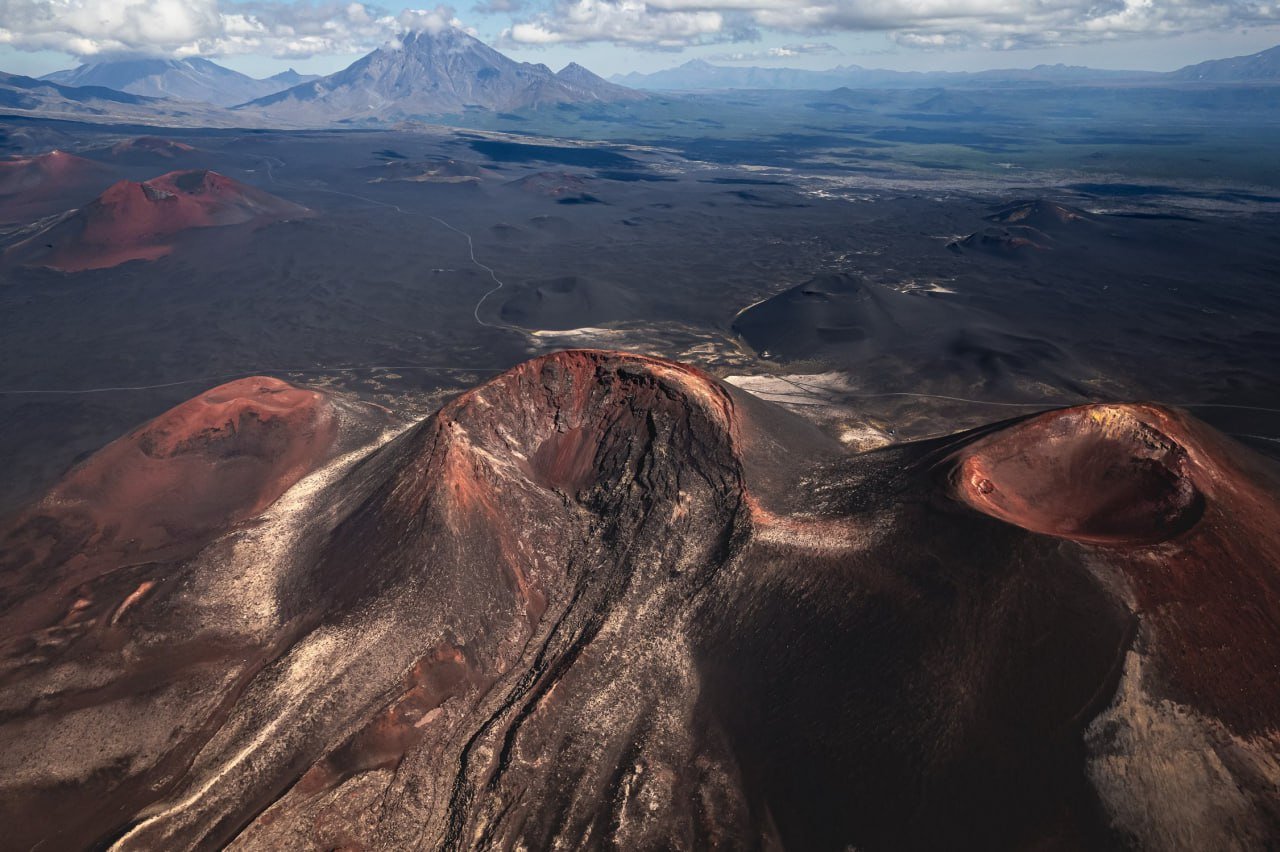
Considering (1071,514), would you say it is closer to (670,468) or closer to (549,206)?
(670,468)

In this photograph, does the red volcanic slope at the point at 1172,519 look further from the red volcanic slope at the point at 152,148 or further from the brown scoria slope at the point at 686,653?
the red volcanic slope at the point at 152,148

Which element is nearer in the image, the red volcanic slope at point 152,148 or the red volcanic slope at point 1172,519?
the red volcanic slope at point 1172,519

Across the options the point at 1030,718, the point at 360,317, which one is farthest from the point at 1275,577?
the point at 360,317

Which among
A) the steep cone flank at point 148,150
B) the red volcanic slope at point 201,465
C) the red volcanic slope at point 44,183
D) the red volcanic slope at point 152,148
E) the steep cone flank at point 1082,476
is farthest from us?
the red volcanic slope at point 152,148

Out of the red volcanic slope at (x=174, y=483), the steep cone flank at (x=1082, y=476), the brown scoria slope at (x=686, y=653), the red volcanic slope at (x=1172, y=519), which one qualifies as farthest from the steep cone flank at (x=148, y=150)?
the red volcanic slope at (x=1172, y=519)

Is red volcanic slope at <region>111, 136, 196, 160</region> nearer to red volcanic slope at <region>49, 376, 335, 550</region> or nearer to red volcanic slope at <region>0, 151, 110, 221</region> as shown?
red volcanic slope at <region>0, 151, 110, 221</region>

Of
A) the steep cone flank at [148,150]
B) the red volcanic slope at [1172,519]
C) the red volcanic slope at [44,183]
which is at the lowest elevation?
the red volcanic slope at [44,183]

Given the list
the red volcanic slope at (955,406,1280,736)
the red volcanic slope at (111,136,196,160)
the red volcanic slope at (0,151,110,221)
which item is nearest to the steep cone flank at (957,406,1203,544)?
the red volcanic slope at (955,406,1280,736)

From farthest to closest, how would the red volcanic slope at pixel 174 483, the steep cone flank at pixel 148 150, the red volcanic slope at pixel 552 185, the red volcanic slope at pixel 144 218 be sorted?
the steep cone flank at pixel 148 150 < the red volcanic slope at pixel 552 185 < the red volcanic slope at pixel 144 218 < the red volcanic slope at pixel 174 483
